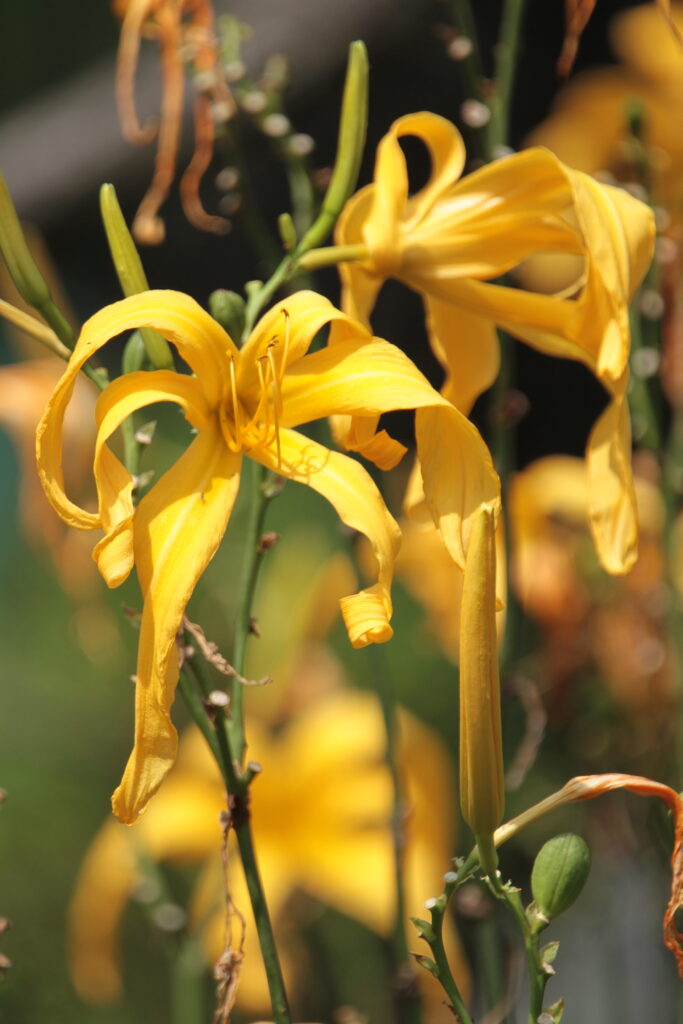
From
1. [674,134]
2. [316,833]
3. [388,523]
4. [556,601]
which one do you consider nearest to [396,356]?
[388,523]

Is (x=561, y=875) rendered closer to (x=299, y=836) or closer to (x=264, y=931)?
(x=264, y=931)

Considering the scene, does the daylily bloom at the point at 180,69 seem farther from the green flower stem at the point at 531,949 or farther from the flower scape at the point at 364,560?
the green flower stem at the point at 531,949

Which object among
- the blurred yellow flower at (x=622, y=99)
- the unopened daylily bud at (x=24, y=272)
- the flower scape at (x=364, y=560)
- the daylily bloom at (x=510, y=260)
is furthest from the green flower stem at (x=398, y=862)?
the blurred yellow flower at (x=622, y=99)

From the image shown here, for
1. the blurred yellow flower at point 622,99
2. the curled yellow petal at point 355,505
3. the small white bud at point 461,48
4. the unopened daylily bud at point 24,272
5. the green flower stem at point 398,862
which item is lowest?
the green flower stem at point 398,862

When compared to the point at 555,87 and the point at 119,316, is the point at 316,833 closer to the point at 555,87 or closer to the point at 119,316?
the point at 119,316

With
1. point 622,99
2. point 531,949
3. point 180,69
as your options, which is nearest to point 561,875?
point 531,949
